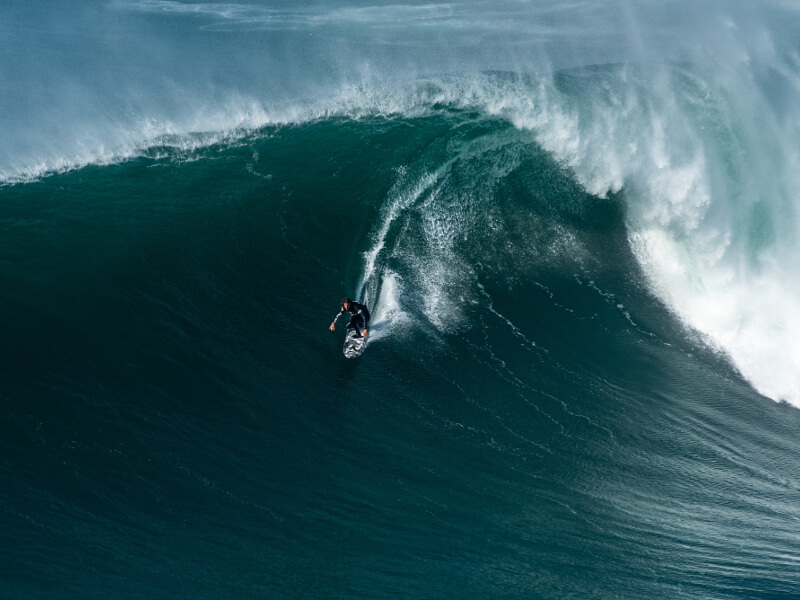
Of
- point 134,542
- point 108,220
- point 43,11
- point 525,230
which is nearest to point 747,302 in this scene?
point 525,230

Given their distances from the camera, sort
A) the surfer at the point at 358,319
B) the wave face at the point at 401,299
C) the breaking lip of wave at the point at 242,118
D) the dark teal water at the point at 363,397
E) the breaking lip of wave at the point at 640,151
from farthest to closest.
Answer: the breaking lip of wave at the point at 242,118, the breaking lip of wave at the point at 640,151, the surfer at the point at 358,319, the wave face at the point at 401,299, the dark teal water at the point at 363,397

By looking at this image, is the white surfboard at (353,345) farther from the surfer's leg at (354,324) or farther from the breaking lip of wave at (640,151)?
the breaking lip of wave at (640,151)

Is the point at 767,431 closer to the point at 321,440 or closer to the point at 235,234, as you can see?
the point at 321,440

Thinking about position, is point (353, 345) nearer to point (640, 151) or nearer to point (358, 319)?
point (358, 319)

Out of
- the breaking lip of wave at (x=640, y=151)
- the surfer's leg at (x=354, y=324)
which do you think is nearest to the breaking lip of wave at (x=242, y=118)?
the breaking lip of wave at (x=640, y=151)

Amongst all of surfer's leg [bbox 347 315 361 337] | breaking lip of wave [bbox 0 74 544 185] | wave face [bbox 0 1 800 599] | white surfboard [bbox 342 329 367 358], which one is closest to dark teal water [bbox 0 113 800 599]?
wave face [bbox 0 1 800 599]
